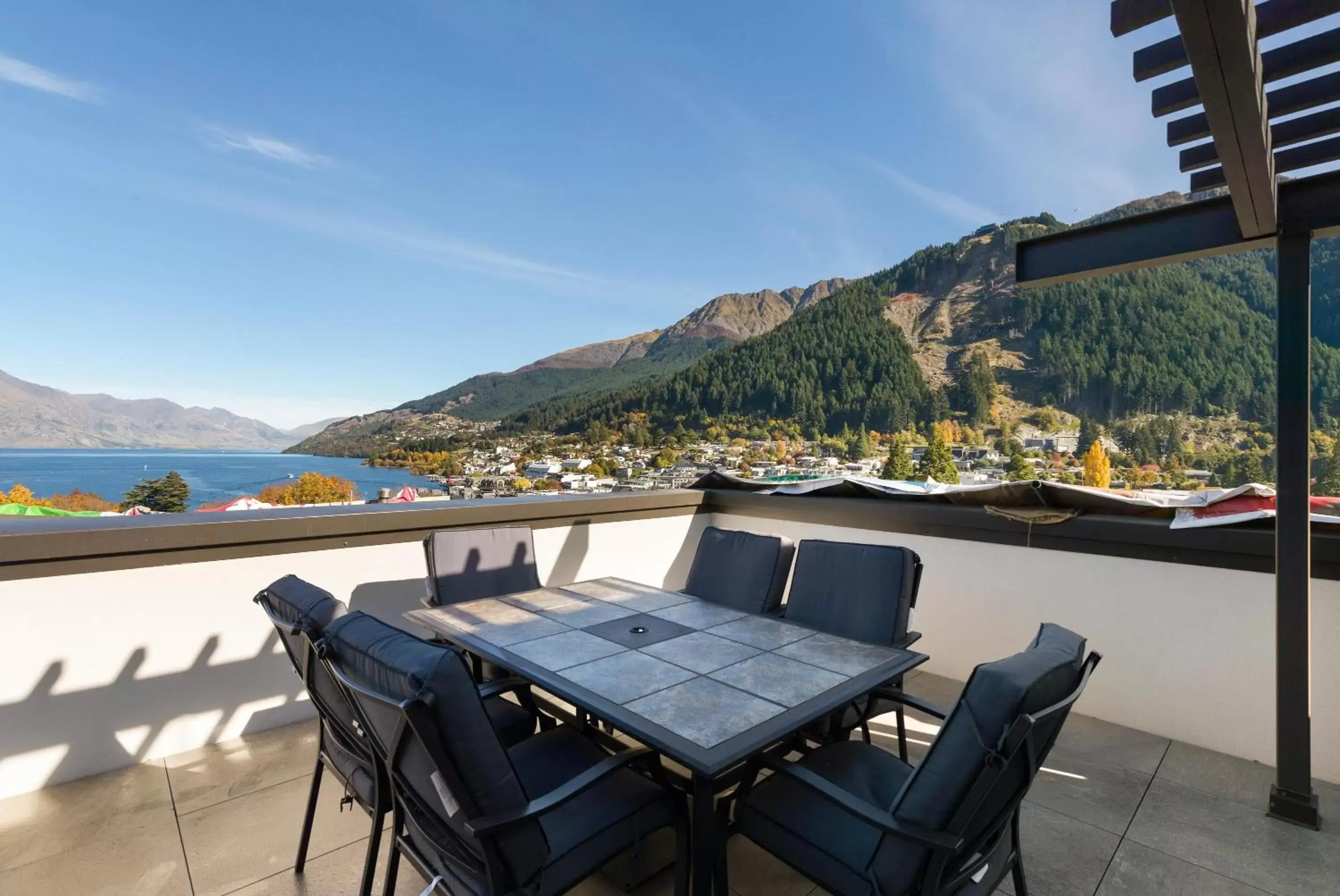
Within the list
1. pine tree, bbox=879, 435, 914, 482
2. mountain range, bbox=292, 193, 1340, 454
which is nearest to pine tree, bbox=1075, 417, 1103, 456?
mountain range, bbox=292, 193, 1340, 454

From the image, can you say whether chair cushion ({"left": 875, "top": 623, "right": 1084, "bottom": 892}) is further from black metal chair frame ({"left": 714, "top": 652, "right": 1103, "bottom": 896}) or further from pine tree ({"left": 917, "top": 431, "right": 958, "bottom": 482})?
pine tree ({"left": 917, "top": 431, "right": 958, "bottom": 482})

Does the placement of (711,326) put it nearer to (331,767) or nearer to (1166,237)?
(1166,237)

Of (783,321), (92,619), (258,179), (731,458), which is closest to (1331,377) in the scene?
(731,458)

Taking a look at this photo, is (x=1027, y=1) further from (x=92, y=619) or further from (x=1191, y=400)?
(x=92, y=619)

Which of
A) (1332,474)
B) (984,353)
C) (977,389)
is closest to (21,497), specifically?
(1332,474)

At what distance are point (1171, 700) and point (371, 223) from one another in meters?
25.0

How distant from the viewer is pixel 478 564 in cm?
302

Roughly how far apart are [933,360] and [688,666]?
13.2 m

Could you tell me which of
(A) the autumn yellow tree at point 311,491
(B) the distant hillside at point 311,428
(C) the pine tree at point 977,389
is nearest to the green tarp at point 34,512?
(A) the autumn yellow tree at point 311,491

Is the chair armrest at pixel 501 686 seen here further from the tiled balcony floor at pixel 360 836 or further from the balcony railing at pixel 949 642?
the balcony railing at pixel 949 642

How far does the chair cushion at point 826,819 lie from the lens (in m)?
1.39

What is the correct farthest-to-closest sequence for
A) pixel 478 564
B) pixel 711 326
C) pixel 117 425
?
1. pixel 711 326
2. pixel 117 425
3. pixel 478 564

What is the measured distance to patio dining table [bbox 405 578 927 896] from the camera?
1473 mm

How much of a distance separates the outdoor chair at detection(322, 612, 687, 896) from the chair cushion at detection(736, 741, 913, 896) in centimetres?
24
